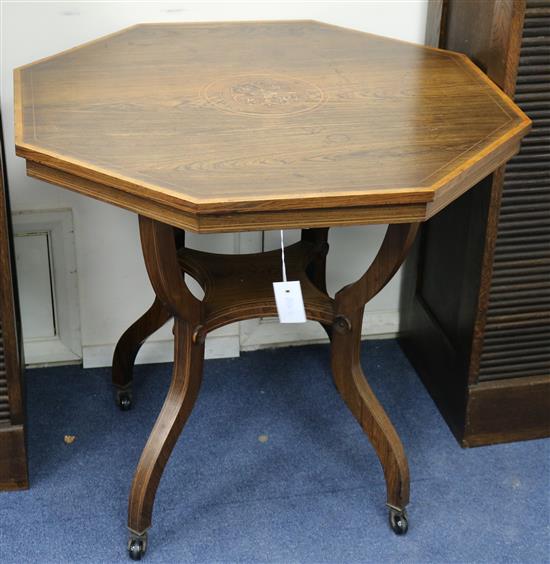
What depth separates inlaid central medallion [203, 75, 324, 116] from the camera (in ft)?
6.54

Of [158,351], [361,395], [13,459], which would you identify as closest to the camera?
[361,395]

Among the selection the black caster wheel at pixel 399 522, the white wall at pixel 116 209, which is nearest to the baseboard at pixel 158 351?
the white wall at pixel 116 209

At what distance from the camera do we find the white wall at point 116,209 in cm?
243

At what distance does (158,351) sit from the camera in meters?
2.86

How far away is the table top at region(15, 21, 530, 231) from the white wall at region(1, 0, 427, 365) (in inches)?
4.3

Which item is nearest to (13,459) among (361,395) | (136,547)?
(136,547)

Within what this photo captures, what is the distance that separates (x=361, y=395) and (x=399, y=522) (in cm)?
33

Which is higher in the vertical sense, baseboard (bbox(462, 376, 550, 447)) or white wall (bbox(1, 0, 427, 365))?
white wall (bbox(1, 0, 427, 365))

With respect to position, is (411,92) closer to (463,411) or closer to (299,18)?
(299,18)

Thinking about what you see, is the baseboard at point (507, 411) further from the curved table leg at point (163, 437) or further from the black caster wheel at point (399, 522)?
the curved table leg at point (163, 437)

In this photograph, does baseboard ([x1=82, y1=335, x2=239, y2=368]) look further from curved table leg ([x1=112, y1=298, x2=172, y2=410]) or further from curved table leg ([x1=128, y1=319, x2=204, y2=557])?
curved table leg ([x1=128, y1=319, x2=204, y2=557])

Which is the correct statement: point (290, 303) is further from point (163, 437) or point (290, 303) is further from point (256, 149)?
point (163, 437)

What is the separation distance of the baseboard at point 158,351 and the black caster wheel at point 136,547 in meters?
0.79

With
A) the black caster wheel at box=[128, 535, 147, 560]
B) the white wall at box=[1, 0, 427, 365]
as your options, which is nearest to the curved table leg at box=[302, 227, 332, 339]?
the white wall at box=[1, 0, 427, 365]
